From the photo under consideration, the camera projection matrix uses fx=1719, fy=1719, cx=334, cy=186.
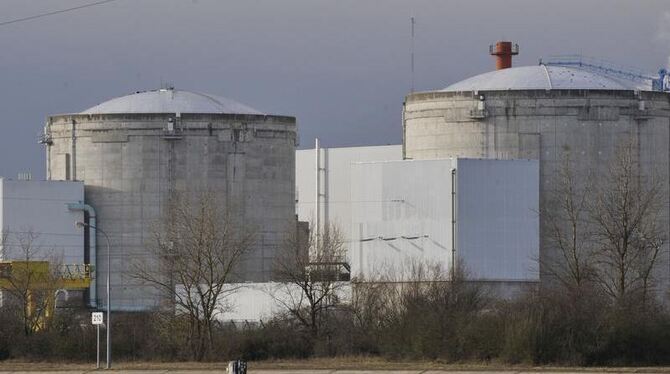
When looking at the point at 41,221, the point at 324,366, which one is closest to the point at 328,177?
the point at 41,221

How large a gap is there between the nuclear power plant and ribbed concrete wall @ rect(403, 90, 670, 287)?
60mm

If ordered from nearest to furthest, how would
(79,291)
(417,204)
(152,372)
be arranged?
(152,372), (417,204), (79,291)

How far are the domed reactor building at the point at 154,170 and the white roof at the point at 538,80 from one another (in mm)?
10934

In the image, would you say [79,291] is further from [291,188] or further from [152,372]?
[152,372]

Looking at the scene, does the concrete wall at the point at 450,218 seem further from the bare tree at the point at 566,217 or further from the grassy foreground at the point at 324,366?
the grassy foreground at the point at 324,366

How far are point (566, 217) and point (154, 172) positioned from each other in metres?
19.9

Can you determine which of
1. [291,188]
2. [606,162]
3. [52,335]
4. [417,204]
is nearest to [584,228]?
[606,162]

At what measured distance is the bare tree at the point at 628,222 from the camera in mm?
69062

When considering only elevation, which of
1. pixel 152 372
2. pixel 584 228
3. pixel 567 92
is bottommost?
pixel 152 372

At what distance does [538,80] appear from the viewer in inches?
2980

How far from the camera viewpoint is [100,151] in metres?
81.6

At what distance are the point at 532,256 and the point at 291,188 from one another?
16.1m

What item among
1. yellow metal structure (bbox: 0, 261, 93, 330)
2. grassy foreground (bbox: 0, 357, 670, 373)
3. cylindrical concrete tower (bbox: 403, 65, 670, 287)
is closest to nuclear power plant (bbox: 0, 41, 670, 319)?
cylindrical concrete tower (bbox: 403, 65, 670, 287)

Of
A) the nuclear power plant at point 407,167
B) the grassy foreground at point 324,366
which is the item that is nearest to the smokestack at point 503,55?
the nuclear power plant at point 407,167
